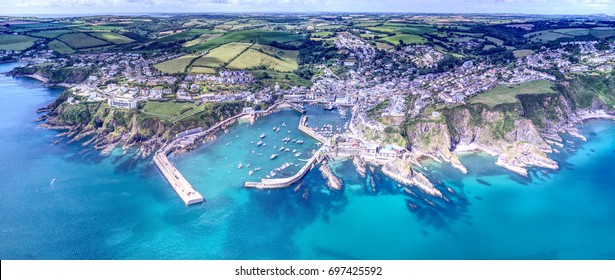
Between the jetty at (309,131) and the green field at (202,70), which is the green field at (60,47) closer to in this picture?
the green field at (202,70)

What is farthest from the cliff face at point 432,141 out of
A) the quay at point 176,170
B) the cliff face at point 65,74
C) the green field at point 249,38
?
the green field at point 249,38

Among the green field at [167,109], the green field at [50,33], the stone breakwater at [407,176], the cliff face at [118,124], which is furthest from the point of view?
the green field at [50,33]

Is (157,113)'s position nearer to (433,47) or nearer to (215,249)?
(215,249)

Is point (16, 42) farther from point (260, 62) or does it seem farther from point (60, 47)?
point (260, 62)

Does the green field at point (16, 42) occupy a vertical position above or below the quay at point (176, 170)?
above

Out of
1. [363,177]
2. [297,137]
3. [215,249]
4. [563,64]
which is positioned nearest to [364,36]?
[563,64]

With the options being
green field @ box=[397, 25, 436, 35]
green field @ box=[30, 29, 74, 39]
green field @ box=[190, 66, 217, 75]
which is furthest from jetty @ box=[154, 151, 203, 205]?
green field @ box=[30, 29, 74, 39]
